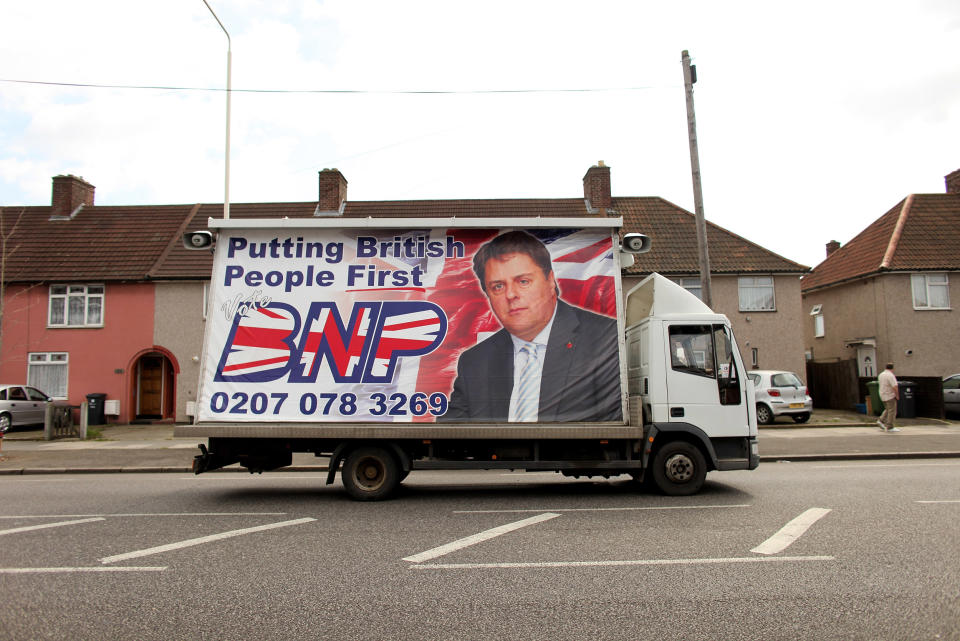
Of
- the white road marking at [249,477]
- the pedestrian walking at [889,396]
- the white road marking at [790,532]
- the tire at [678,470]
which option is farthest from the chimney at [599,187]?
the white road marking at [790,532]

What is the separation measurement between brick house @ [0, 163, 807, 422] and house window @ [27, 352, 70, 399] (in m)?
0.04

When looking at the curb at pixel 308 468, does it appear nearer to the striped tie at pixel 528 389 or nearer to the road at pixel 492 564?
the road at pixel 492 564

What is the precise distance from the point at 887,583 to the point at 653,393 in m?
3.99

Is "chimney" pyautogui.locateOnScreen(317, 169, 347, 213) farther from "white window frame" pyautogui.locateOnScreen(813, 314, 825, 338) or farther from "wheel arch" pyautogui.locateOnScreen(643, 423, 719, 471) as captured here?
"white window frame" pyautogui.locateOnScreen(813, 314, 825, 338)

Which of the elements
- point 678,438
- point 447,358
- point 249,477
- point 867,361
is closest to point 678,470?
point 678,438

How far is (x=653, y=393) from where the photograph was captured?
8.72 metres

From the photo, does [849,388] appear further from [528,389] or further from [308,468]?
[308,468]

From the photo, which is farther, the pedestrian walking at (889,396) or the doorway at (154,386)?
the doorway at (154,386)

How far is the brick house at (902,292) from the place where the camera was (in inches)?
965

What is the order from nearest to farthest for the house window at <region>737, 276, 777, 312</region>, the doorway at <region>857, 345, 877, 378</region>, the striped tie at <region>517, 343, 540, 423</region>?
1. the striped tie at <region>517, 343, 540, 423</region>
2. the house window at <region>737, 276, 777, 312</region>
3. the doorway at <region>857, 345, 877, 378</region>

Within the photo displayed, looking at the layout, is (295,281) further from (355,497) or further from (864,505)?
(864,505)

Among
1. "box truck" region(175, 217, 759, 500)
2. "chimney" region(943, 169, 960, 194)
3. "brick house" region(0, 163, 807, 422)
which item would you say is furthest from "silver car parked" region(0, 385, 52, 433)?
"chimney" region(943, 169, 960, 194)

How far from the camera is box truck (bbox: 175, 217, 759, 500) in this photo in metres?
8.52

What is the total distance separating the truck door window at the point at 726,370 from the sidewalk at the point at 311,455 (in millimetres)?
5383
